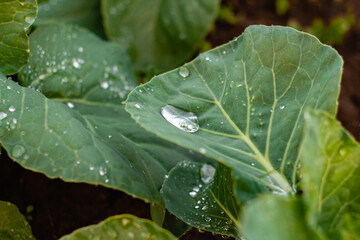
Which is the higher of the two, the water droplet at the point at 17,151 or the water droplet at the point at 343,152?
the water droplet at the point at 343,152

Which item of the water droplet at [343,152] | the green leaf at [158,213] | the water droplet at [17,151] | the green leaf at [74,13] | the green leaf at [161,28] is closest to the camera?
the water droplet at [343,152]

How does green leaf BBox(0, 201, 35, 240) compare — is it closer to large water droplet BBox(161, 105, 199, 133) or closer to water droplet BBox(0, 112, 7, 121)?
water droplet BBox(0, 112, 7, 121)

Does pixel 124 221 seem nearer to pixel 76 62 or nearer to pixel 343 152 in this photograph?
pixel 343 152

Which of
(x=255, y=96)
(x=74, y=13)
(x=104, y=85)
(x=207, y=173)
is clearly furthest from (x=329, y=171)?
(x=74, y=13)

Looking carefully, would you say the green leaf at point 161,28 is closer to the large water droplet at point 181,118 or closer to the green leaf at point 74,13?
the green leaf at point 74,13

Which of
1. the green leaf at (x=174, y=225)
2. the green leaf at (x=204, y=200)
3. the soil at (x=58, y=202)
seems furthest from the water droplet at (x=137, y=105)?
the soil at (x=58, y=202)

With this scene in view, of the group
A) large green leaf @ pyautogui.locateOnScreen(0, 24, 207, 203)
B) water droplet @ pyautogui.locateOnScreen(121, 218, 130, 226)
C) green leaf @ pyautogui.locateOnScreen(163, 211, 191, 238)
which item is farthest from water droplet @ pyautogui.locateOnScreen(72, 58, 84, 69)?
water droplet @ pyautogui.locateOnScreen(121, 218, 130, 226)

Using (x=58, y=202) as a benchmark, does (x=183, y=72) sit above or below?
above
